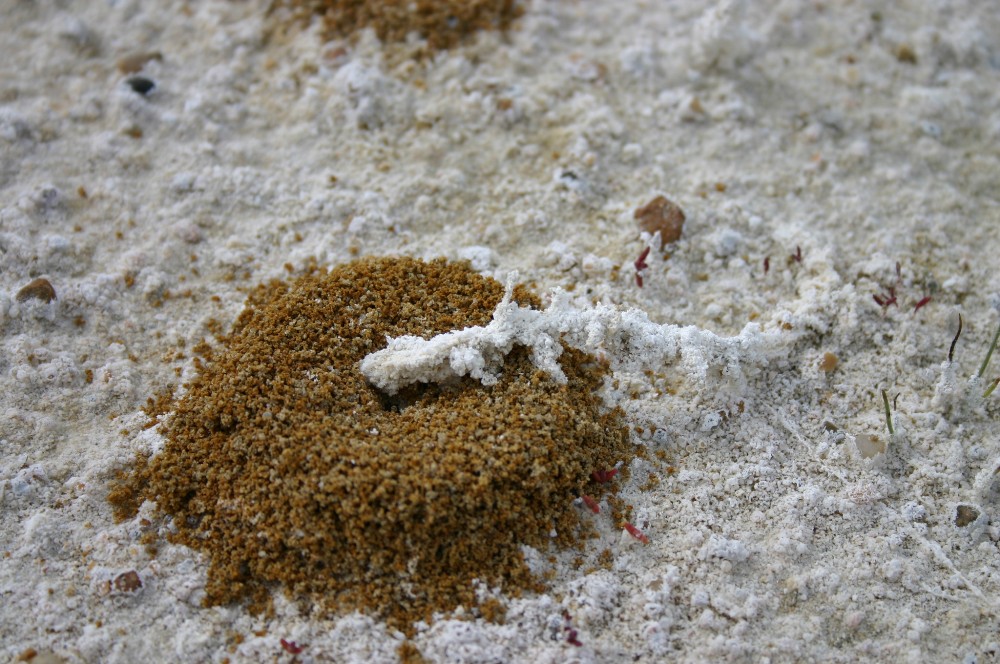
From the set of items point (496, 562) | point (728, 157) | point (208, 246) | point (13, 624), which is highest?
point (728, 157)

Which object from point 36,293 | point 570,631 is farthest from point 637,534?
point 36,293

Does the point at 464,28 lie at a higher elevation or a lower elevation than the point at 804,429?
higher

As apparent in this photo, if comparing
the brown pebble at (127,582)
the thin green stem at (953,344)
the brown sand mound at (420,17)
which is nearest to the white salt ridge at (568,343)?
the thin green stem at (953,344)

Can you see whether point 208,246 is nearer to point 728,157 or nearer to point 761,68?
point 728,157

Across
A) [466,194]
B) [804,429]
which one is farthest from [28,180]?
[804,429]

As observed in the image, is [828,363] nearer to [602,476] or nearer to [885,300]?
[885,300]

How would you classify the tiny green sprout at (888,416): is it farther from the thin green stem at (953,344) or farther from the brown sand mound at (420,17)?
the brown sand mound at (420,17)
